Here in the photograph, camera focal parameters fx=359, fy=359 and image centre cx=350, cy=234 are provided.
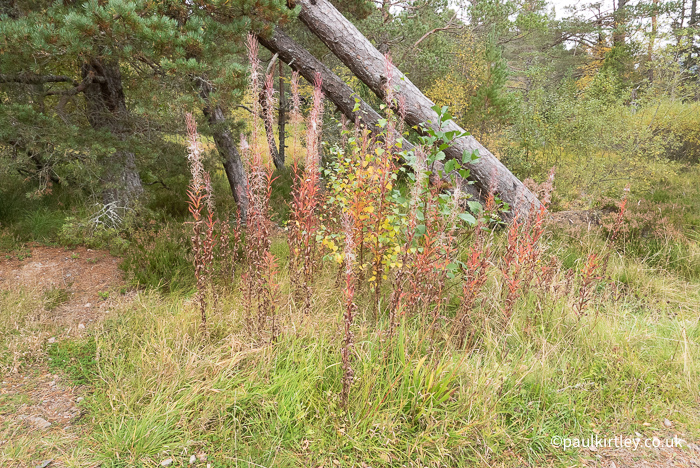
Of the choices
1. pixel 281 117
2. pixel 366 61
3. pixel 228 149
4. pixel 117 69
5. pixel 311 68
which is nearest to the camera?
pixel 366 61

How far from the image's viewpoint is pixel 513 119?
8.03m

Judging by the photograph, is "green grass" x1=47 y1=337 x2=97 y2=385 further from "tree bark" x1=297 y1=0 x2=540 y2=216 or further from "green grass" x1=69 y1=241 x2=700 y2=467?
"tree bark" x1=297 y1=0 x2=540 y2=216

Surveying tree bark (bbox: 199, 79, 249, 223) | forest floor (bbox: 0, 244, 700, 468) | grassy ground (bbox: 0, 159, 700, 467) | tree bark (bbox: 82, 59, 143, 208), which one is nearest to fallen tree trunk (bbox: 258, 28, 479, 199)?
tree bark (bbox: 199, 79, 249, 223)

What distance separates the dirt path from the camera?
190cm

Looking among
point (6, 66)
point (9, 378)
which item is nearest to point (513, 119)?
point (6, 66)

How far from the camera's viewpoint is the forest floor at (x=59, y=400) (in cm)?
189

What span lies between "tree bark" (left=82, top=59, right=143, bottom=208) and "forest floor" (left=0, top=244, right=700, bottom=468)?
4.54 ft

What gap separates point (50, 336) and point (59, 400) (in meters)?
0.82

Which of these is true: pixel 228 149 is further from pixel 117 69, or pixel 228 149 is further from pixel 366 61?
pixel 366 61

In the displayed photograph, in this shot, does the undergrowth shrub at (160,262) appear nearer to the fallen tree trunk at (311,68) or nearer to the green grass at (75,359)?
the green grass at (75,359)

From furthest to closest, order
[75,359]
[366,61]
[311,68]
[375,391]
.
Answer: [311,68] < [366,61] < [75,359] < [375,391]

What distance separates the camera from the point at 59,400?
2256 millimetres

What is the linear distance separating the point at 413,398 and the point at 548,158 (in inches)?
275

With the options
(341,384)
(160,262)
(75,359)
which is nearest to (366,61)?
(160,262)
